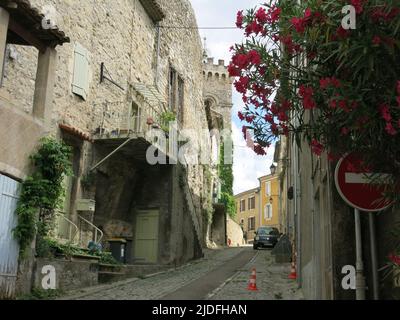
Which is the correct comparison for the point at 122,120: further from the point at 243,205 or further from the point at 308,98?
the point at 243,205

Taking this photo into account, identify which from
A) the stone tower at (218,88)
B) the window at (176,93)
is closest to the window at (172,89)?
the window at (176,93)

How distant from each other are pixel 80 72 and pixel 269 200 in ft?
150

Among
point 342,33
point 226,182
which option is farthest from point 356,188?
point 226,182

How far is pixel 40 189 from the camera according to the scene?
1018 cm

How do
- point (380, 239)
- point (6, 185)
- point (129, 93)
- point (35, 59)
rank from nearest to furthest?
point (380, 239) < point (6, 185) < point (35, 59) < point (129, 93)

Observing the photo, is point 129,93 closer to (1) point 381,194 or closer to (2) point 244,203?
(1) point 381,194

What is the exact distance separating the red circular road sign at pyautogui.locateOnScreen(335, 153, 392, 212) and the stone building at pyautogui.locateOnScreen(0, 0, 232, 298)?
6721 mm

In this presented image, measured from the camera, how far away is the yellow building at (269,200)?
57.4m

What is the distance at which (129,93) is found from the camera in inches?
728

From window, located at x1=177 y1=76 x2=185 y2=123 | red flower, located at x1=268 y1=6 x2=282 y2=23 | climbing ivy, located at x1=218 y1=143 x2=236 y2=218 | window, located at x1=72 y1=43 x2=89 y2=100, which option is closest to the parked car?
climbing ivy, located at x1=218 y1=143 x2=236 y2=218

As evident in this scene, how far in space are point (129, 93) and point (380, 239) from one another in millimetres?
13754

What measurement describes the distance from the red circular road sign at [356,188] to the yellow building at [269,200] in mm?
52105

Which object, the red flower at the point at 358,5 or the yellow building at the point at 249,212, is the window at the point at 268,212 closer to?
the yellow building at the point at 249,212
